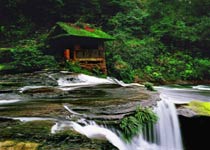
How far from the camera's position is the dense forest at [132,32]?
78.0 ft

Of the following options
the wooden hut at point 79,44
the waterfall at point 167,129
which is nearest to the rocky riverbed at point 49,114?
the waterfall at point 167,129

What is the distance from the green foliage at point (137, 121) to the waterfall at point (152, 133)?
13cm

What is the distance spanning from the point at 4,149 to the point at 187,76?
21.6 meters

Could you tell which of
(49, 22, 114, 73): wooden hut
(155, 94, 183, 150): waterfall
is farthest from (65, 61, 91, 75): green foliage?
(155, 94, 183, 150): waterfall

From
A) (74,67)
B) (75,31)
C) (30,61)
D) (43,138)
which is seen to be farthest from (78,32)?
(43,138)

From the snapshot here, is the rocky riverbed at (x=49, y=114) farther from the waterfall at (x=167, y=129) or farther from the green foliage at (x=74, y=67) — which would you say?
the green foliage at (x=74, y=67)

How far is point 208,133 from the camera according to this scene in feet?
28.1

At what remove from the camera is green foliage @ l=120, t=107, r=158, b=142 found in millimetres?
6332

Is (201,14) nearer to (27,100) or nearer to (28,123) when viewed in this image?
(27,100)

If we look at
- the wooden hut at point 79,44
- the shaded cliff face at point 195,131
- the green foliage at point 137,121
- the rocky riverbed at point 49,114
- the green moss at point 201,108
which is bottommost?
the shaded cliff face at point 195,131

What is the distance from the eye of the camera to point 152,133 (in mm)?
7258

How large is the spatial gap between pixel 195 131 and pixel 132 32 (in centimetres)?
→ 2219

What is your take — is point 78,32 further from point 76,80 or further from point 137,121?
point 137,121

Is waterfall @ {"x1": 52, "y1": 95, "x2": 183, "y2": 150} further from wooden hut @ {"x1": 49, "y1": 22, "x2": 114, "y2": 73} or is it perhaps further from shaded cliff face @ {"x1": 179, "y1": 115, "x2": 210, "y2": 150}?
wooden hut @ {"x1": 49, "y1": 22, "x2": 114, "y2": 73}
